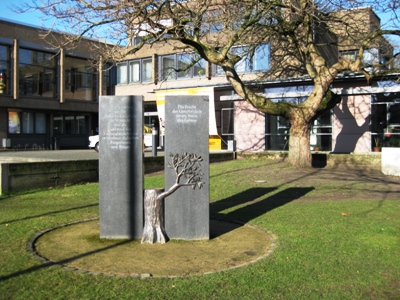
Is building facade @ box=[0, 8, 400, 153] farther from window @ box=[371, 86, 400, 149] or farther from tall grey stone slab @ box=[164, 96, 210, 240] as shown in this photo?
tall grey stone slab @ box=[164, 96, 210, 240]

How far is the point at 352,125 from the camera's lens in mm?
22953

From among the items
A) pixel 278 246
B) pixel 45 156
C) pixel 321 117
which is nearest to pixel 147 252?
pixel 278 246

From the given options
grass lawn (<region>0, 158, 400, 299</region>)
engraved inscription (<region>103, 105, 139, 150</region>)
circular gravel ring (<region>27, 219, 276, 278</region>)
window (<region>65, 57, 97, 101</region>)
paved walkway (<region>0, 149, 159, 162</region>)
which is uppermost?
window (<region>65, 57, 97, 101</region>)

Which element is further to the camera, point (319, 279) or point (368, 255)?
point (368, 255)

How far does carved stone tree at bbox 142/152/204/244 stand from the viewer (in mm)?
6973

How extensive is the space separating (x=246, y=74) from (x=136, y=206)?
24.2 m

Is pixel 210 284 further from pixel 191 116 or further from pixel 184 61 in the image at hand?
pixel 184 61

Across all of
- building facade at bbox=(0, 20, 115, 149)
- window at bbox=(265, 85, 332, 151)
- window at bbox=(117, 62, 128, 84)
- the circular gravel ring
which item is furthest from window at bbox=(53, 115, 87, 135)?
the circular gravel ring

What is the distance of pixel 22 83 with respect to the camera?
3459 centimetres

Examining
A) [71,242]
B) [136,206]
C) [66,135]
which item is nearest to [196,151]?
[136,206]

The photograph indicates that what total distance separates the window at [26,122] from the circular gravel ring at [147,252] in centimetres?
2934

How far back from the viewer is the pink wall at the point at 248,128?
25.3 metres

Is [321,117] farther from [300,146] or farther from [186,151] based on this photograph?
[186,151]

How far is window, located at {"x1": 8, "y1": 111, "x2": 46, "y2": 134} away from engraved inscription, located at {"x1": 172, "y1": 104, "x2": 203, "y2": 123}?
30554 millimetres
